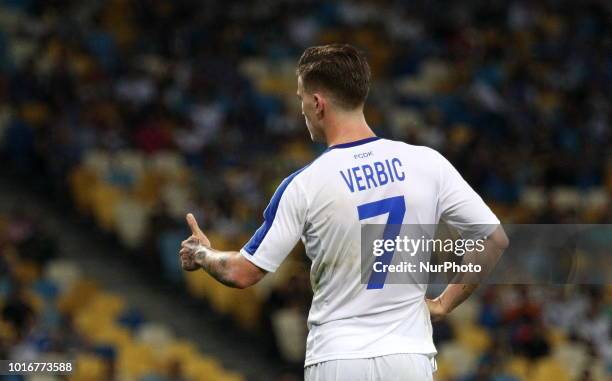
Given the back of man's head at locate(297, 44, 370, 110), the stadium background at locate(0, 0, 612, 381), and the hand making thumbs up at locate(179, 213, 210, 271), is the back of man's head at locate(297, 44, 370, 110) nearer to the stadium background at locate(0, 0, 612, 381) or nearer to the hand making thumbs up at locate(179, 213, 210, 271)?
the hand making thumbs up at locate(179, 213, 210, 271)

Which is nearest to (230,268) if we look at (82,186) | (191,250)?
(191,250)

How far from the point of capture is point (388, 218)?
12.6ft

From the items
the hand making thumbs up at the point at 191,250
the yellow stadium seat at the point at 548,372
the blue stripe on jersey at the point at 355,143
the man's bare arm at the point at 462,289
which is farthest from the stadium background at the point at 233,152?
the blue stripe on jersey at the point at 355,143

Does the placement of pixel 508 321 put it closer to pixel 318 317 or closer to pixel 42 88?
pixel 42 88

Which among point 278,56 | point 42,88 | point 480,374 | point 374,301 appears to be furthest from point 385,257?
point 278,56

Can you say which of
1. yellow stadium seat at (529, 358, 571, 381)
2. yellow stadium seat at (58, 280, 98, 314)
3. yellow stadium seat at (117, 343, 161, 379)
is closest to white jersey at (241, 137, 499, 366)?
yellow stadium seat at (117, 343, 161, 379)

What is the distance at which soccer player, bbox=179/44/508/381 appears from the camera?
3.84 meters

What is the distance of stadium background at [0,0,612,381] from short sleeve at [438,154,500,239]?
5.44m

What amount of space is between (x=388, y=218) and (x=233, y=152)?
1069 cm

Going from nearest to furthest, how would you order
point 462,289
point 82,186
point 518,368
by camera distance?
point 462,289, point 518,368, point 82,186

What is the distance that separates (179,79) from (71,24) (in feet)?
5.57

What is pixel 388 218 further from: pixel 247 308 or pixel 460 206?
pixel 247 308

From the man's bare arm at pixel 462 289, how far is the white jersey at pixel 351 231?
215 millimetres

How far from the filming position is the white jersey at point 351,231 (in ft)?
12.6
